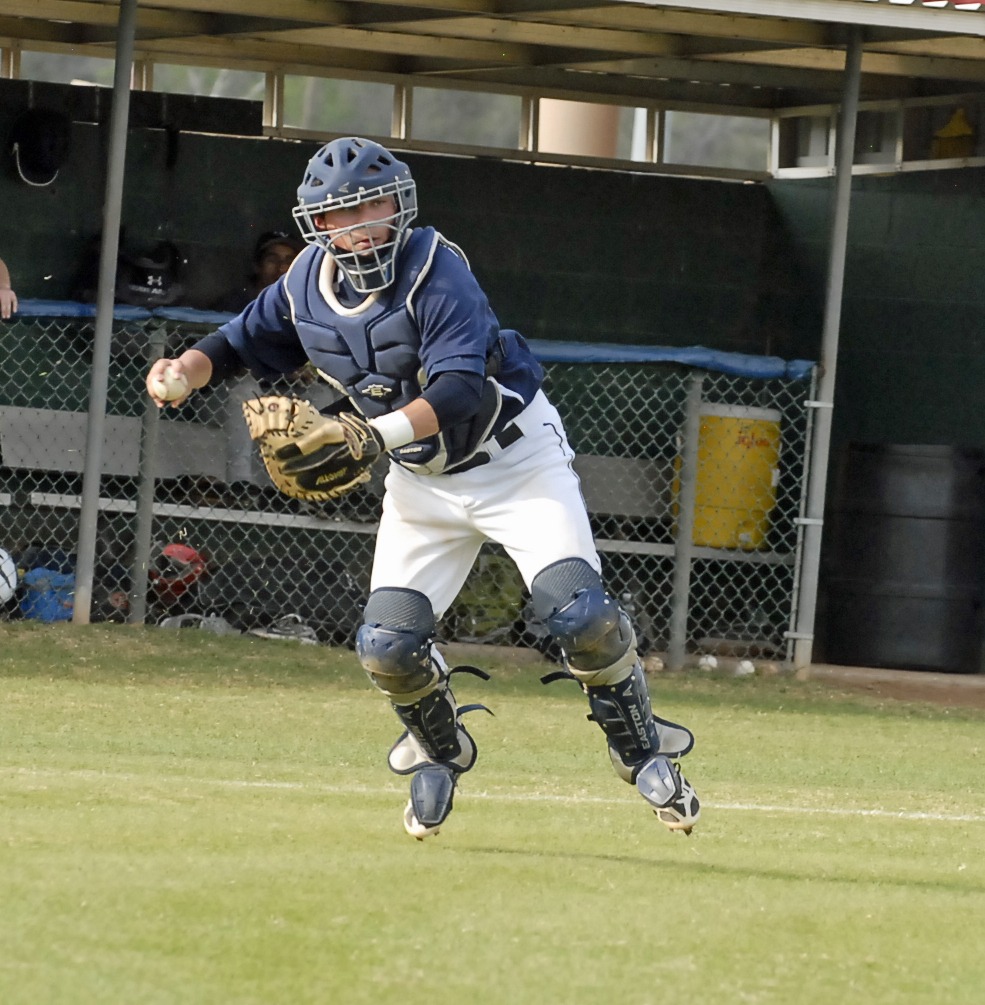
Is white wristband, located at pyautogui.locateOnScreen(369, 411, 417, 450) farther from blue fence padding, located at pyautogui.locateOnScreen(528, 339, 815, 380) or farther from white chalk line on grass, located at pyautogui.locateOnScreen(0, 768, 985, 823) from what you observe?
blue fence padding, located at pyautogui.locateOnScreen(528, 339, 815, 380)

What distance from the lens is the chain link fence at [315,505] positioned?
12.7 meters

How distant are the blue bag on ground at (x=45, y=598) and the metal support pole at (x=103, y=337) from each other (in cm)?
25

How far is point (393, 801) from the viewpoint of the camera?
7152 millimetres

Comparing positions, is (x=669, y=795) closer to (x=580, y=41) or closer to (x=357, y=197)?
(x=357, y=197)

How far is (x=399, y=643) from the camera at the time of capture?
5.95m

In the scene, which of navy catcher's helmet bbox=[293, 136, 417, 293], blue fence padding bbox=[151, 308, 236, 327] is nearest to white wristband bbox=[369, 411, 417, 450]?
navy catcher's helmet bbox=[293, 136, 417, 293]

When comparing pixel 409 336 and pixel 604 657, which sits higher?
pixel 409 336

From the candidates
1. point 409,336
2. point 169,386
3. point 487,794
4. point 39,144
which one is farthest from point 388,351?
point 39,144

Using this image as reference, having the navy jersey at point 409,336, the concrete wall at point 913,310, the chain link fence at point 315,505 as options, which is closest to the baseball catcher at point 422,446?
the navy jersey at point 409,336

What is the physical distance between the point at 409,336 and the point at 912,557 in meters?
8.61

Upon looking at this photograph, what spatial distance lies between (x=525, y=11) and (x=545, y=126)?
5.56 metres

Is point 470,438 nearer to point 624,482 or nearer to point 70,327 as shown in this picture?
point 624,482

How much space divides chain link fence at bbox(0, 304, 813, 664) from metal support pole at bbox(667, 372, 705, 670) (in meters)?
0.01

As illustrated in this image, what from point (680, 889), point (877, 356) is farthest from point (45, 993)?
point (877, 356)
